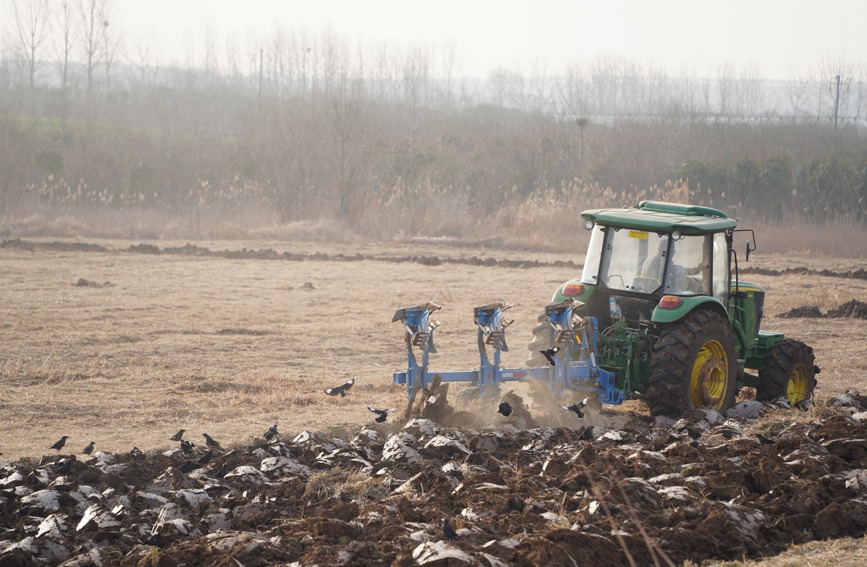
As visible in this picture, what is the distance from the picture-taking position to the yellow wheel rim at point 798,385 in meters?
11.3

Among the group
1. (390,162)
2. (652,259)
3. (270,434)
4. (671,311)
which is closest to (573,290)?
(652,259)

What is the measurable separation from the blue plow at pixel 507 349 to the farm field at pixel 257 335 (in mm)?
469

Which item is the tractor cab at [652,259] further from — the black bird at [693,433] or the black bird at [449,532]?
the black bird at [449,532]

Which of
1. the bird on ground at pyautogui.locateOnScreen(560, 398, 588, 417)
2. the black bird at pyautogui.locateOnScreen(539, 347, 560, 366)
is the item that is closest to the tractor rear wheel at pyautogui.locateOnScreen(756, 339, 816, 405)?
the bird on ground at pyautogui.locateOnScreen(560, 398, 588, 417)

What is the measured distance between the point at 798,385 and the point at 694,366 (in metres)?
2.11

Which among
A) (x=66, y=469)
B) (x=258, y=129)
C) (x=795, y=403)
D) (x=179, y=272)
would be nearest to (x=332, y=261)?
(x=179, y=272)

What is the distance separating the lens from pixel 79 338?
14562mm

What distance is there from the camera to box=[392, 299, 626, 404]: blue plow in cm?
920

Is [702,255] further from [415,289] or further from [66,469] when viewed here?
[415,289]

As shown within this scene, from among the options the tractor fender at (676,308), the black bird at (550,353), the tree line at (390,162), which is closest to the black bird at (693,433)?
the tractor fender at (676,308)

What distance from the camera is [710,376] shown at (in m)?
10.4

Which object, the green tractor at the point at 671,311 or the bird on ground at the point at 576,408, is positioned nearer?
the bird on ground at the point at 576,408

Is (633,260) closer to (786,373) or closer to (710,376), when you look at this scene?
(710,376)

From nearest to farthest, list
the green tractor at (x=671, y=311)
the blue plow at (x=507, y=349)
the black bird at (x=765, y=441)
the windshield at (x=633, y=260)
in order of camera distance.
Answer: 1. the black bird at (x=765, y=441)
2. the blue plow at (x=507, y=349)
3. the green tractor at (x=671, y=311)
4. the windshield at (x=633, y=260)
